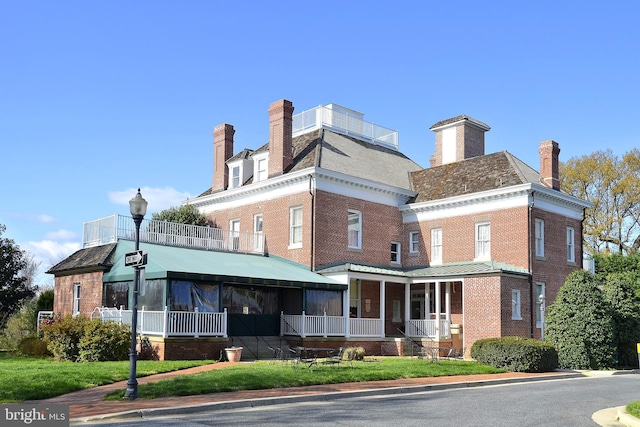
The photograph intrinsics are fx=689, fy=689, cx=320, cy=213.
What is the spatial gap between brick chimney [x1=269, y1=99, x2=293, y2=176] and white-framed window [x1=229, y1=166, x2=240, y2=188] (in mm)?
3519

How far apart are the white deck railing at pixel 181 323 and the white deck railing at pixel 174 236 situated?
5611 mm

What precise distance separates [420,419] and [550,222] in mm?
22704

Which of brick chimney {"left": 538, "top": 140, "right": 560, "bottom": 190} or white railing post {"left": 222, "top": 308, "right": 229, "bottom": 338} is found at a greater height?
brick chimney {"left": 538, "top": 140, "right": 560, "bottom": 190}

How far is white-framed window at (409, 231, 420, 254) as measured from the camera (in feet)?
119

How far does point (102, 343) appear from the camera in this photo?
23172 millimetres

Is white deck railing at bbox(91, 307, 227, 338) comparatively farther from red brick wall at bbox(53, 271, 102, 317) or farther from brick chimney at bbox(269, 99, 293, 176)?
brick chimney at bbox(269, 99, 293, 176)

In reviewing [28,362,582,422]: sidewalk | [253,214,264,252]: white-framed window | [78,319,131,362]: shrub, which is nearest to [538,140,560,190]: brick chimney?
[253,214,264,252]: white-framed window

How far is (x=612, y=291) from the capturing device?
97.5 ft

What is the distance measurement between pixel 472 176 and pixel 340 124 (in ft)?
26.6

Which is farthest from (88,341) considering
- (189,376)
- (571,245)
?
(571,245)

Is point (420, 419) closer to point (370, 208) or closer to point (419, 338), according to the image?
point (419, 338)

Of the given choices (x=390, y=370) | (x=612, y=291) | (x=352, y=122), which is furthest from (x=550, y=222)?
(x=390, y=370)

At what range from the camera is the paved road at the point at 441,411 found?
12.6 m

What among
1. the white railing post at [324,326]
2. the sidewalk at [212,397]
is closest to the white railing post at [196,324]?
the sidewalk at [212,397]
